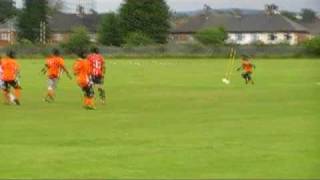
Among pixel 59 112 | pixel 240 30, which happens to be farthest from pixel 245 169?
pixel 240 30

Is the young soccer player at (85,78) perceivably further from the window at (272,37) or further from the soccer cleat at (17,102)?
the window at (272,37)

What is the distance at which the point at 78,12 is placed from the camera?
527 feet

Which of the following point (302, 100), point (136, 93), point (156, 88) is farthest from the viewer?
point (156, 88)

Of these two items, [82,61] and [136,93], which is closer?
[82,61]

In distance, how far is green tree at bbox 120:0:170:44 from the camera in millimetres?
107750

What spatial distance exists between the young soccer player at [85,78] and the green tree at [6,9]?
429ft

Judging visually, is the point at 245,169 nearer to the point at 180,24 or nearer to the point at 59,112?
the point at 59,112

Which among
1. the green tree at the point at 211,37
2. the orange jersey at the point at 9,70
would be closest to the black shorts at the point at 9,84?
the orange jersey at the point at 9,70

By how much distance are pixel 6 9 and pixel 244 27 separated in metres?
45.9

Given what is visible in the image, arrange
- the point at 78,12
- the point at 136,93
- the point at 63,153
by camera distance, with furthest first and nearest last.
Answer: the point at 78,12 → the point at 136,93 → the point at 63,153

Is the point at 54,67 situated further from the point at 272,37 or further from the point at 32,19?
the point at 272,37

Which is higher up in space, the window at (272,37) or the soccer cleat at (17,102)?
the soccer cleat at (17,102)

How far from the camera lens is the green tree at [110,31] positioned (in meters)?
108

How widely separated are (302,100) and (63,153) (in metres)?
14.7
